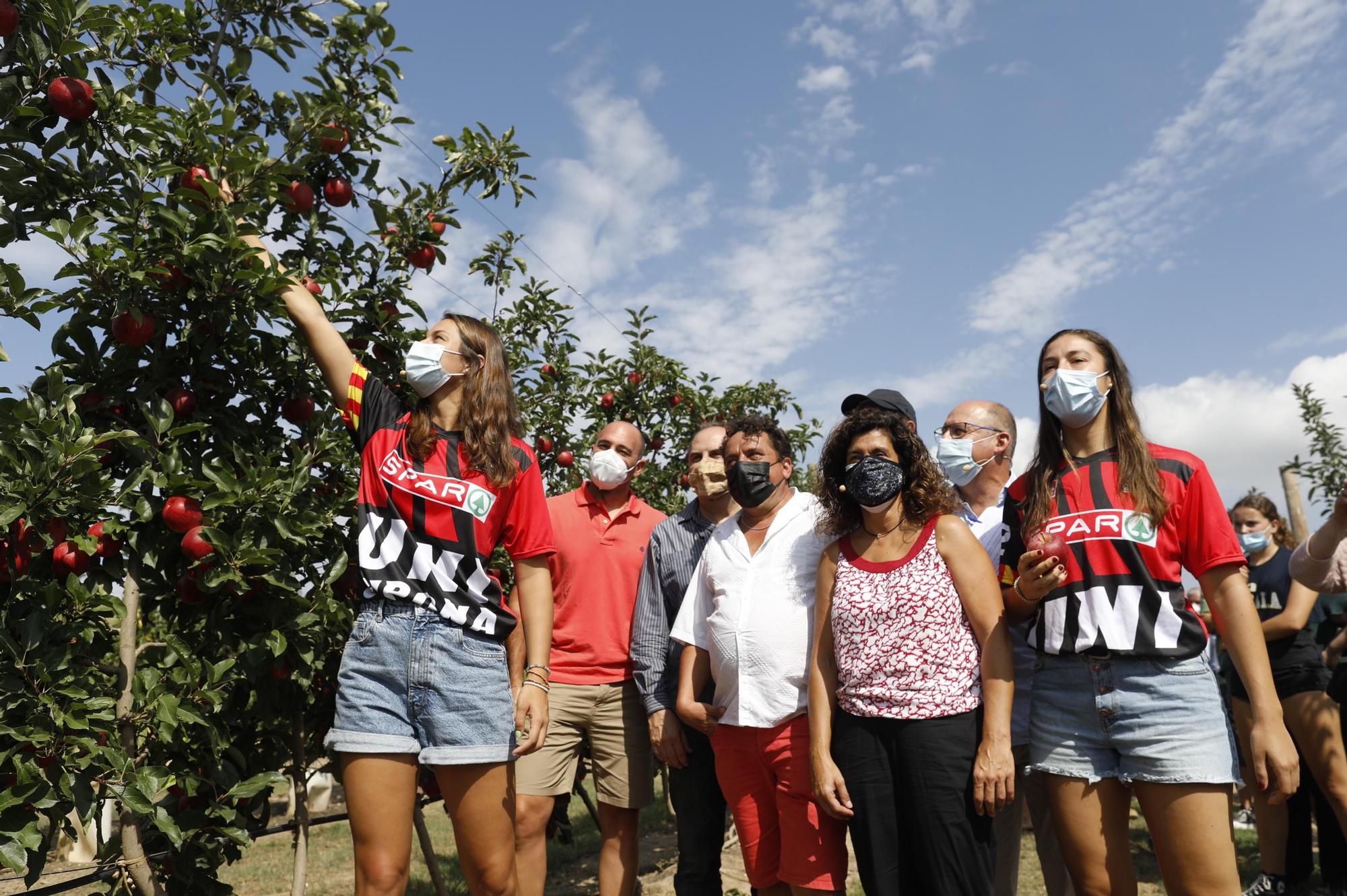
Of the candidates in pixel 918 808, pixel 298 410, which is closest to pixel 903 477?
pixel 918 808

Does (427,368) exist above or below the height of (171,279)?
below

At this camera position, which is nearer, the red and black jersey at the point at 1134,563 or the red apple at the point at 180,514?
the red and black jersey at the point at 1134,563

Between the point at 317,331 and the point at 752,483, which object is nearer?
the point at 317,331

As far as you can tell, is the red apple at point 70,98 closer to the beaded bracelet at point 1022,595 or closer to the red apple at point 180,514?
the red apple at point 180,514

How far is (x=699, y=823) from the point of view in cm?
354

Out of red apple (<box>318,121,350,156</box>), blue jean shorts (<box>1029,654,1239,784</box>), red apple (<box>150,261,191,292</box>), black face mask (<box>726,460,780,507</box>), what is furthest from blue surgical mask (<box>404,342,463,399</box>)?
blue jean shorts (<box>1029,654,1239,784</box>)

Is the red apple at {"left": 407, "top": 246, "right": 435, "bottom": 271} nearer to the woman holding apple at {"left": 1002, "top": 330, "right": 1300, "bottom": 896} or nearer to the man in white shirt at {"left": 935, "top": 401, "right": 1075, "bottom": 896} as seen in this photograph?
the man in white shirt at {"left": 935, "top": 401, "right": 1075, "bottom": 896}

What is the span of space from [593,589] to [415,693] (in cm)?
152

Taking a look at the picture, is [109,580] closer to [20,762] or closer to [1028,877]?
[20,762]

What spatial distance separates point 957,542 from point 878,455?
35 centimetres

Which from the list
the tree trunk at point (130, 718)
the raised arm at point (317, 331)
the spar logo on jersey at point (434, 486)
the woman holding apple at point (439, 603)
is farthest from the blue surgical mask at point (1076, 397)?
the tree trunk at point (130, 718)

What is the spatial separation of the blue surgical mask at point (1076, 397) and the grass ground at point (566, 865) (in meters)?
3.19

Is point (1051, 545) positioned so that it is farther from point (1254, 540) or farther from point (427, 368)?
point (1254, 540)

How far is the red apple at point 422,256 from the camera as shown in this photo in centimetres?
348
